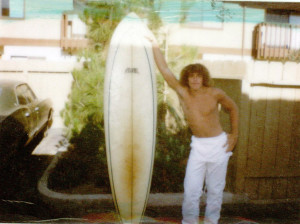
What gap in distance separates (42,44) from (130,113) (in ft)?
3.50

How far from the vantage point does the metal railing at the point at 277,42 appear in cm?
305

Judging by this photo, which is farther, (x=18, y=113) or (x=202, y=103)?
(x=18, y=113)

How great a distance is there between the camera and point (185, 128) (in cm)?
360

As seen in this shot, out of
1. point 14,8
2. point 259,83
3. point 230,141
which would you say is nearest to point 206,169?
point 230,141

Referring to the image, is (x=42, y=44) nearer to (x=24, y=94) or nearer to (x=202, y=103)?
(x=24, y=94)

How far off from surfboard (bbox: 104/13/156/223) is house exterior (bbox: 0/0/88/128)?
483 mm

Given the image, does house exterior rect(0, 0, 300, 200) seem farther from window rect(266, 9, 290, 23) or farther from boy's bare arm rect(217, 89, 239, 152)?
boy's bare arm rect(217, 89, 239, 152)

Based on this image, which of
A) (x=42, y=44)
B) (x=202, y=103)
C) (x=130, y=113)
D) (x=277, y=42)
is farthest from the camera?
(x=277, y=42)

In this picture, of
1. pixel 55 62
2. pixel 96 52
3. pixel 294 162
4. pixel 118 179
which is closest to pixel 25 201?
pixel 118 179

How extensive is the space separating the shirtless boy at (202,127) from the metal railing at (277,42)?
738mm

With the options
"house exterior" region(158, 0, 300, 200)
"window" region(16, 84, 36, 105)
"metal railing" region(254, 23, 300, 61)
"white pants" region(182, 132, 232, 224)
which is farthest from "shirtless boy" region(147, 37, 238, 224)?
"window" region(16, 84, 36, 105)

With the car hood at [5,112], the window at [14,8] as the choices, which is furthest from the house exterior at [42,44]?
the car hood at [5,112]

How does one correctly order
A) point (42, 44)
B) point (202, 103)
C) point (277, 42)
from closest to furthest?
point (202, 103) < point (42, 44) < point (277, 42)

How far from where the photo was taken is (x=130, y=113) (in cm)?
281
